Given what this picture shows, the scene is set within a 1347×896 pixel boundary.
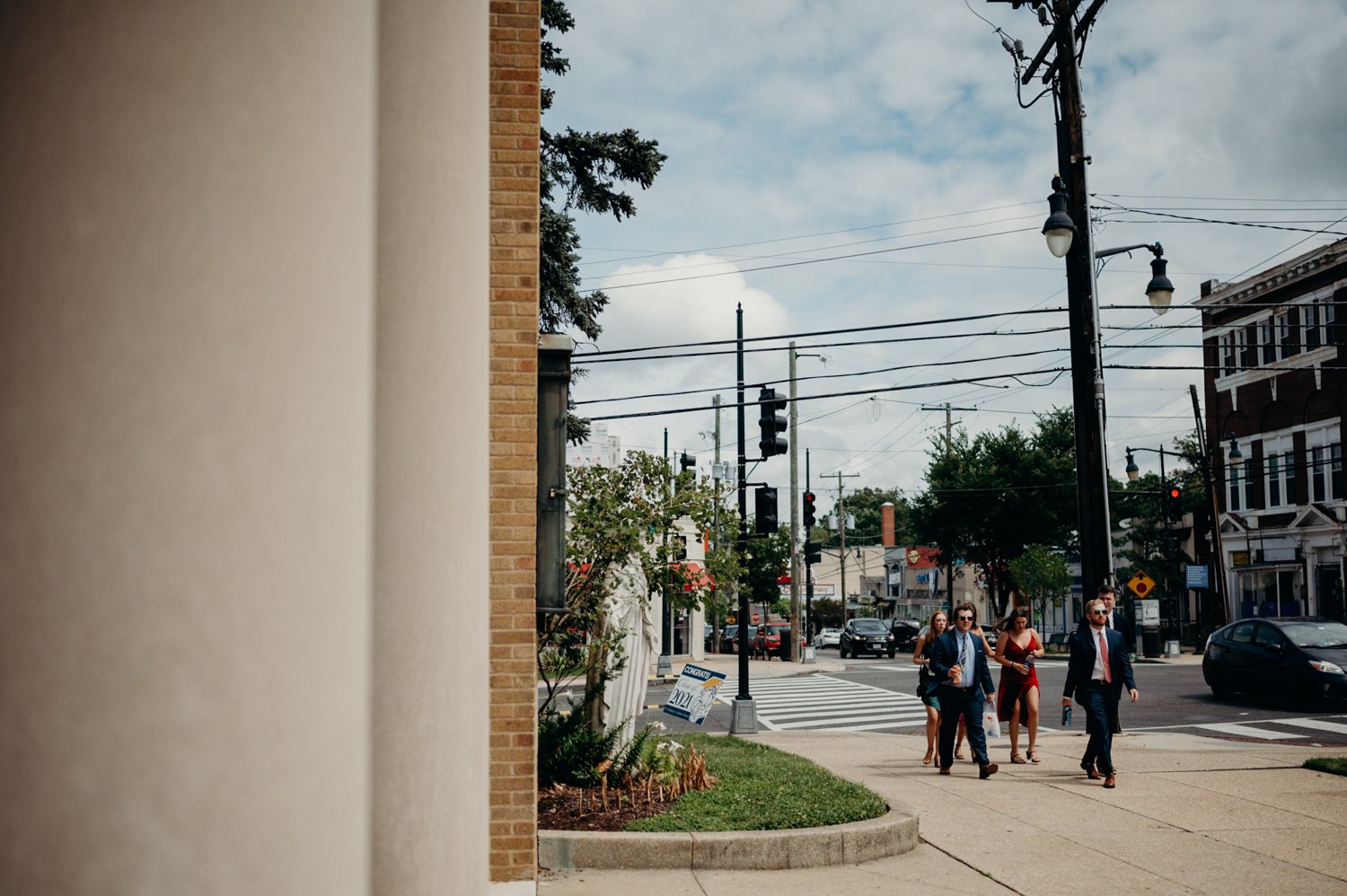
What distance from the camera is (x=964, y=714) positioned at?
12.0 meters

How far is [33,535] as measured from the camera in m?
3.08

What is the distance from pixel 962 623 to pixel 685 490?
3926mm

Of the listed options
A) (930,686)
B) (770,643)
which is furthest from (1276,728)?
(770,643)

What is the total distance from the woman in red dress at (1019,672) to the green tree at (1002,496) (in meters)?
37.2

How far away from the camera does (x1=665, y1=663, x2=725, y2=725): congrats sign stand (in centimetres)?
1195

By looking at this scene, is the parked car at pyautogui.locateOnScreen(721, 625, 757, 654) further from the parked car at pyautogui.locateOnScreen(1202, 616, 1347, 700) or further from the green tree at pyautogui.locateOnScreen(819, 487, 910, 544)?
the green tree at pyautogui.locateOnScreen(819, 487, 910, 544)

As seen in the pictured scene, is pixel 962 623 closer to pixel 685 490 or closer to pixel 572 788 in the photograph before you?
pixel 685 490

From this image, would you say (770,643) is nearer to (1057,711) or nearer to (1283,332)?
(1283,332)

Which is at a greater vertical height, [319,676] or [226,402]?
[226,402]

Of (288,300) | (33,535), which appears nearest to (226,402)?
(288,300)

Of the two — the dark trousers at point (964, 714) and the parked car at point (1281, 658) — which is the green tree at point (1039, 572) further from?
the dark trousers at point (964, 714)

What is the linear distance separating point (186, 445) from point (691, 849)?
520 cm

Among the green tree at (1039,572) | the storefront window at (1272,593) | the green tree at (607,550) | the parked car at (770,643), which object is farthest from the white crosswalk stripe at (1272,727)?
the parked car at (770,643)

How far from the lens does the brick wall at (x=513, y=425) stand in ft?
20.5
